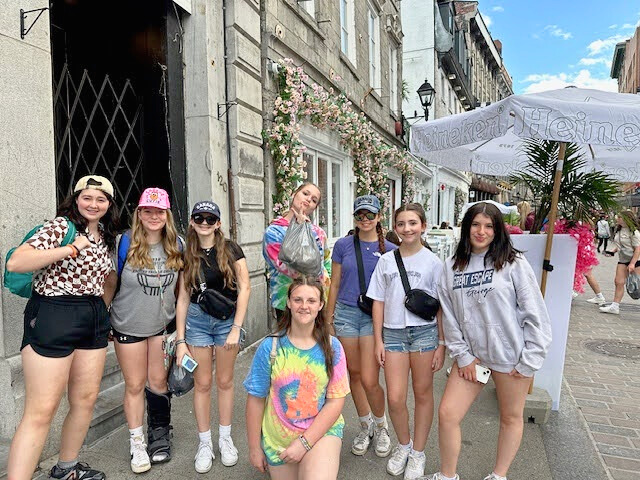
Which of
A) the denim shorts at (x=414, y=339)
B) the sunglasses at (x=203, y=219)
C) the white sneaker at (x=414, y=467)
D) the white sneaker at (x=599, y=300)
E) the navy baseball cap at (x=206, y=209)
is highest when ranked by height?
the navy baseball cap at (x=206, y=209)

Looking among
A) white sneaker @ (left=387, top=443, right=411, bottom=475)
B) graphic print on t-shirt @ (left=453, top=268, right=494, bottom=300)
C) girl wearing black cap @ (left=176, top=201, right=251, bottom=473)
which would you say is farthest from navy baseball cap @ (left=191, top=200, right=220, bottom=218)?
white sneaker @ (left=387, top=443, right=411, bottom=475)

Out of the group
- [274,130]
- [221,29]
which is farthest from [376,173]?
[221,29]

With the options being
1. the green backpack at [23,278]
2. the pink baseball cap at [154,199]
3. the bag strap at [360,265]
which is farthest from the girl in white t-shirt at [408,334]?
the green backpack at [23,278]

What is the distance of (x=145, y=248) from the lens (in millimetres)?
2832

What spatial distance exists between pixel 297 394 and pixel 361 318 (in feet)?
3.00

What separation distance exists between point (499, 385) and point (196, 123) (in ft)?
13.5

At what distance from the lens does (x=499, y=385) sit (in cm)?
258

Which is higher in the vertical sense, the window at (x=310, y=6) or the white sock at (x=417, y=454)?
the window at (x=310, y=6)

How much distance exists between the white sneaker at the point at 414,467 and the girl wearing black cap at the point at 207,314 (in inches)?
45.0

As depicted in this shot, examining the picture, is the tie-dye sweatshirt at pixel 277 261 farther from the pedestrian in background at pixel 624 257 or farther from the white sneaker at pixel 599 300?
the white sneaker at pixel 599 300

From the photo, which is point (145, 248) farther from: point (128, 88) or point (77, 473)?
point (128, 88)

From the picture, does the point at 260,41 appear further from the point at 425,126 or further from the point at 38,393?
the point at 38,393

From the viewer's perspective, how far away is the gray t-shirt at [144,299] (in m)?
2.82

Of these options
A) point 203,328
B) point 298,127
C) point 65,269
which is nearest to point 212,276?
point 203,328
